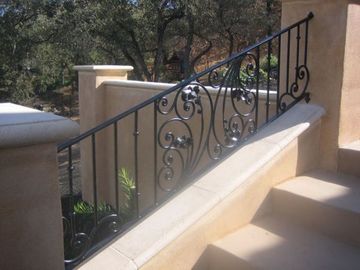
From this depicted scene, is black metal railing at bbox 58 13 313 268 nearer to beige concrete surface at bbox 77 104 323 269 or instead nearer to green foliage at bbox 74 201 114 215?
green foliage at bbox 74 201 114 215

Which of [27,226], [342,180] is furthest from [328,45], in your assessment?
[27,226]

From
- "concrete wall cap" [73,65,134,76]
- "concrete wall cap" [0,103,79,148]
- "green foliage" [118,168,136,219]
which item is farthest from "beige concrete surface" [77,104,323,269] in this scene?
"concrete wall cap" [73,65,134,76]

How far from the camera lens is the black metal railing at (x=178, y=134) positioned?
9.66 ft

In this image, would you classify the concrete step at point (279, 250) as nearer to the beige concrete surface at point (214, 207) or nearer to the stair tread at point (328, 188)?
the beige concrete surface at point (214, 207)

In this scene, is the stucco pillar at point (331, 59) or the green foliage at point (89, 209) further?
the green foliage at point (89, 209)

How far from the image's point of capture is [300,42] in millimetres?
3500

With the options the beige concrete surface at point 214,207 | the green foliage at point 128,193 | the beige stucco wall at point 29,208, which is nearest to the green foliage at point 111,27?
the green foliage at point 128,193

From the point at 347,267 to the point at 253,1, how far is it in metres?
13.8

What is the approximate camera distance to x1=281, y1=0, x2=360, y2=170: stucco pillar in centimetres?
324

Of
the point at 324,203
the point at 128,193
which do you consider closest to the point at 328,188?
the point at 324,203

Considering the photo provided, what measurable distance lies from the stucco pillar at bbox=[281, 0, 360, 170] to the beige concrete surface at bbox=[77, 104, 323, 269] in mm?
130

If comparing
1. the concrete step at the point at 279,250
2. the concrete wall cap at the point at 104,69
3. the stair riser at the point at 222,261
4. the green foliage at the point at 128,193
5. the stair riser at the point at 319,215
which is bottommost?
the green foliage at the point at 128,193

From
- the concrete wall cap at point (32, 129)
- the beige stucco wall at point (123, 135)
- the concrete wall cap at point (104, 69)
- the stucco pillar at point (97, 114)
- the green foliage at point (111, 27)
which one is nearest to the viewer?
the concrete wall cap at point (32, 129)

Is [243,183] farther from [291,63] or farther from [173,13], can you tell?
[173,13]
